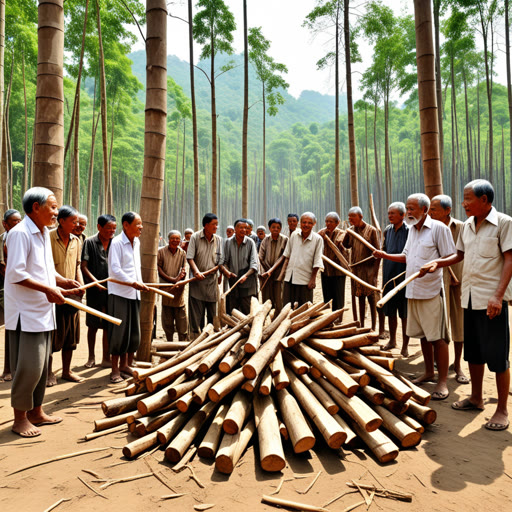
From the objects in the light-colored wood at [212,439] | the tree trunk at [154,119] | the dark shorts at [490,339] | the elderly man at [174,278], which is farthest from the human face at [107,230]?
the dark shorts at [490,339]

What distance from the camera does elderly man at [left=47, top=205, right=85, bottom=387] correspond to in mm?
4152

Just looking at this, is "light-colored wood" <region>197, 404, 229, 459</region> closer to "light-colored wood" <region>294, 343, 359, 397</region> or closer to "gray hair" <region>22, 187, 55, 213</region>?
"light-colored wood" <region>294, 343, 359, 397</region>

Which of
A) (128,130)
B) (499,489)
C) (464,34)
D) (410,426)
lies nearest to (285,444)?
(410,426)

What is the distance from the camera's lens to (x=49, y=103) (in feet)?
14.1

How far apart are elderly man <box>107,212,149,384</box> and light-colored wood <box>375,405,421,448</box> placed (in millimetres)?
2558

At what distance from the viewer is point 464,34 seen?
633 inches

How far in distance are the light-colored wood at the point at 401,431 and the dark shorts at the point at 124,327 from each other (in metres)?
2.66

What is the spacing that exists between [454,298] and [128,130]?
32653 millimetres

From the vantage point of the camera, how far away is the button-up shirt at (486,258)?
10.3 ft

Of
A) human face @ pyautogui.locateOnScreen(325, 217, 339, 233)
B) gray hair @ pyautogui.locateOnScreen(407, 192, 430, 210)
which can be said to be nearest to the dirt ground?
gray hair @ pyautogui.locateOnScreen(407, 192, 430, 210)

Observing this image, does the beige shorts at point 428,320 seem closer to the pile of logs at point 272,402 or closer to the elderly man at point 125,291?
the pile of logs at point 272,402

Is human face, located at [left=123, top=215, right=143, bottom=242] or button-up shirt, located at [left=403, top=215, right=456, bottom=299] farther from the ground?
human face, located at [left=123, top=215, right=143, bottom=242]

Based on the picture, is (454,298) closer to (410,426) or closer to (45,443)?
(410,426)

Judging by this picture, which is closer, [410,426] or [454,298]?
[410,426]
